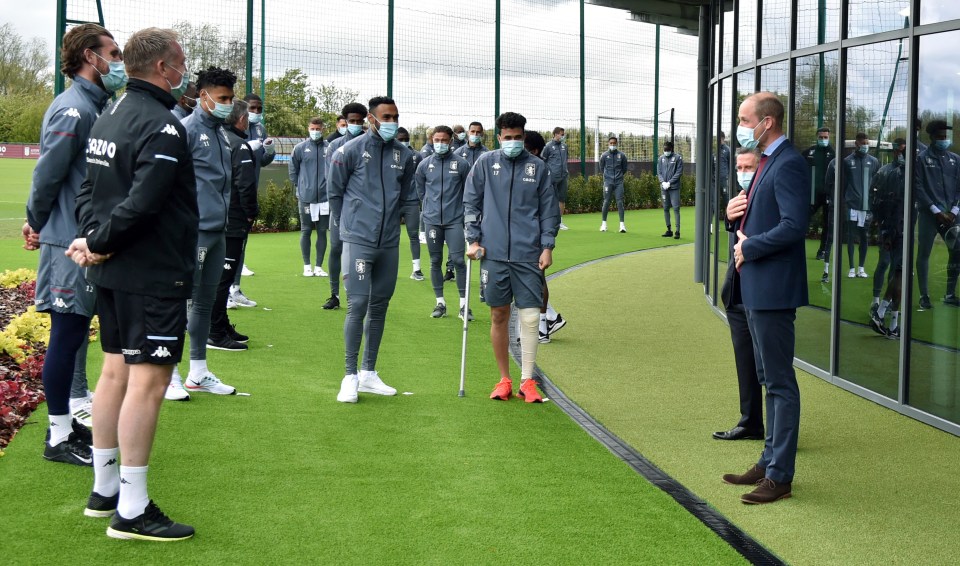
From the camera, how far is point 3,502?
4.70m

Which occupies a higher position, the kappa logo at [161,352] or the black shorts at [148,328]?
the black shorts at [148,328]

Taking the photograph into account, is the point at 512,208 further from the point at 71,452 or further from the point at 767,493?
the point at 71,452

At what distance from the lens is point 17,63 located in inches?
1492

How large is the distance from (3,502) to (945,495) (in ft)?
15.3

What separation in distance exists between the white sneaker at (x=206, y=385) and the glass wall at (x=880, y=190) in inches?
179

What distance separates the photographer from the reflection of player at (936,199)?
6539 millimetres

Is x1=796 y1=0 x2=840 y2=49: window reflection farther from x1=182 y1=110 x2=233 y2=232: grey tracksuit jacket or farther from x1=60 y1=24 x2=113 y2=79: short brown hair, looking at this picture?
x1=60 y1=24 x2=113 y2=79: short brown hair

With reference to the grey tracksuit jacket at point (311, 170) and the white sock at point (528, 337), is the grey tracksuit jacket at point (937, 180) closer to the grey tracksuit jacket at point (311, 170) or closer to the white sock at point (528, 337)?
the white sock at point (528, 337)

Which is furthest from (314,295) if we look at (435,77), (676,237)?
(435,77)

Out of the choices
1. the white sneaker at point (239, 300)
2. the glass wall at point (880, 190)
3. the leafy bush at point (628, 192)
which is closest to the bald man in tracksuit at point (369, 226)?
the glass wall at point (880, 190)

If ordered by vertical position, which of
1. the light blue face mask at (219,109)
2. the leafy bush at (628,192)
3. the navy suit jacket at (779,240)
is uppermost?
the leafy bush at (628,192)

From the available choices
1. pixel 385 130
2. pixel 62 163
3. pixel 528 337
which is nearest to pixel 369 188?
pixel 385 130

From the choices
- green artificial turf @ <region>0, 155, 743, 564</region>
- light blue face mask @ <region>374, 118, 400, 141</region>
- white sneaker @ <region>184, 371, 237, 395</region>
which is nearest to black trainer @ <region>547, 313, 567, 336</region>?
green artificial turf @ <region>0, 155, 743, 564</region>

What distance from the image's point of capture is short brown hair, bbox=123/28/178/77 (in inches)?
169
